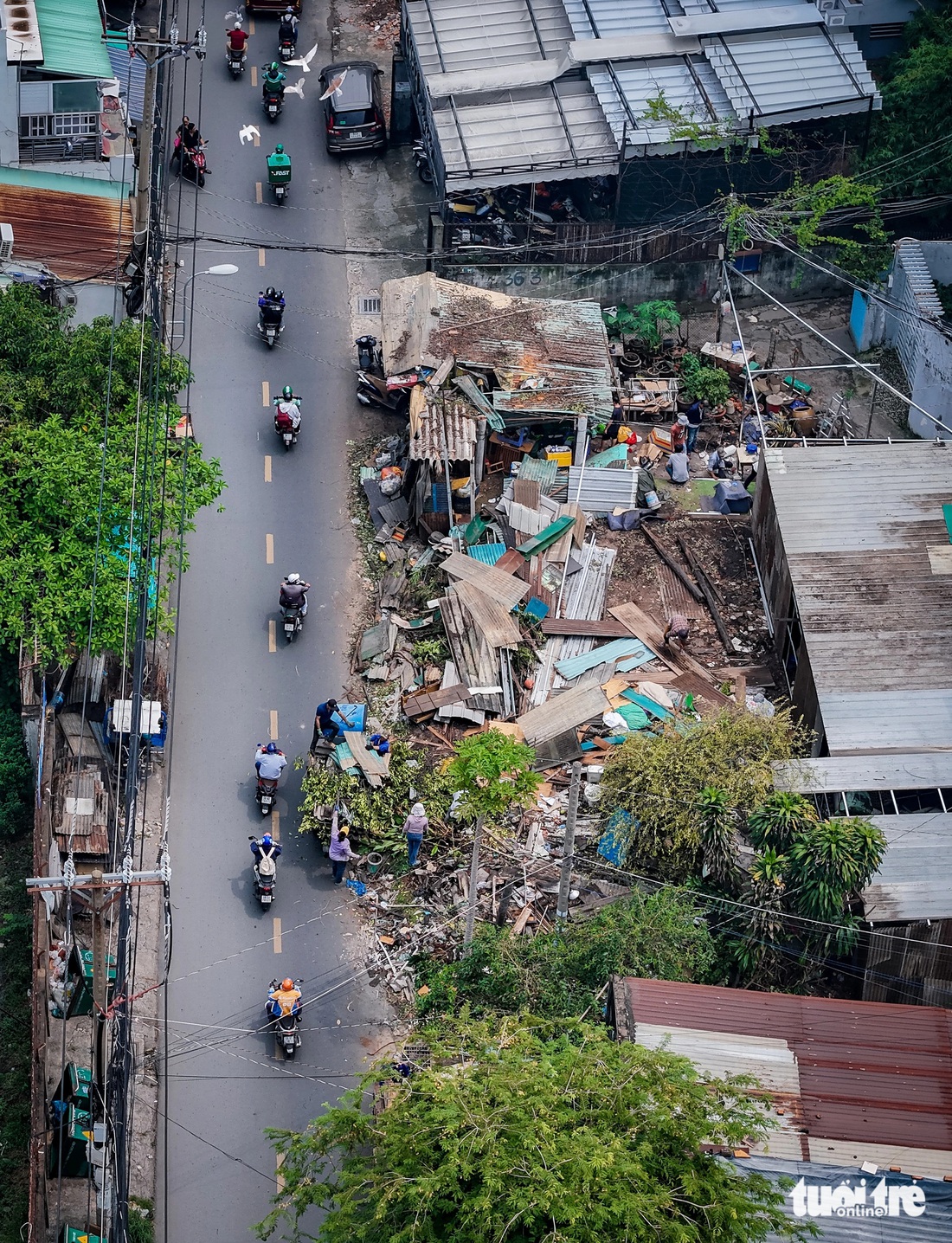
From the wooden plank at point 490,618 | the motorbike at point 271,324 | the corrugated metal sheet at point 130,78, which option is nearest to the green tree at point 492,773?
the wooden plank at point 490,618

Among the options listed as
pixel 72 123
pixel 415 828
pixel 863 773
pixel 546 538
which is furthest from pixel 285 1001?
pixel 72 123

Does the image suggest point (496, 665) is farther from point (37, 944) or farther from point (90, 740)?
point (37, 944)

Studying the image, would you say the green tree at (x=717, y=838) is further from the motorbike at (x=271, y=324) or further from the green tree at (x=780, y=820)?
the motorbike at (x=271, y=324)

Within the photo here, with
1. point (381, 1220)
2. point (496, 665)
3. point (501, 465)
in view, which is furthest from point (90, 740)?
point (381, 1220)

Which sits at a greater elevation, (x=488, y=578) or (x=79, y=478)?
(x=79, y=478)

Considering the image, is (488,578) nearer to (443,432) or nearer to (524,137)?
(443,432)

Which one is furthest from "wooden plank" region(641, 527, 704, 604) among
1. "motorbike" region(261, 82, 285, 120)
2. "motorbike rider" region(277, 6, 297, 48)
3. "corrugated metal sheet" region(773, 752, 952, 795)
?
"motorbike rider" region(277, 6, 297, 48)
